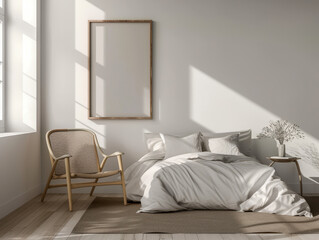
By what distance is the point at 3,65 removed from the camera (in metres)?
5.75

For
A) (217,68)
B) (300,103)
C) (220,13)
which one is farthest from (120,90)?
(300,103)

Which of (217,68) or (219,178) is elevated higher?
(217,68)

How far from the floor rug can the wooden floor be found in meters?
0.12

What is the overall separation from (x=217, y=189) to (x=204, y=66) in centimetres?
218

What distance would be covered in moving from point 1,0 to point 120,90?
2.01 meters

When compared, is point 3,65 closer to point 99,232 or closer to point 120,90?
point 120,90

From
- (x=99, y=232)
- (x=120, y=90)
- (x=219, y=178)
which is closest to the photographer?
(x=99, y=232)

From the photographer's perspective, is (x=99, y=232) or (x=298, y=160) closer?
(x=99, y=232)

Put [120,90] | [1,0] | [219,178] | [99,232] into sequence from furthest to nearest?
[120,90], [1,0], [219,178], [99,232]

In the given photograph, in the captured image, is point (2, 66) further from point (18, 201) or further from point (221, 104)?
point (221, 104)

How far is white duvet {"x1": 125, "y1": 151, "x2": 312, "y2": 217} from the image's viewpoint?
4.63 m

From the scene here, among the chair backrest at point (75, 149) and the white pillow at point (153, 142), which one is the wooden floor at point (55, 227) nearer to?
the chair backrest at point (75, 149)

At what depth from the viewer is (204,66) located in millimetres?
6371

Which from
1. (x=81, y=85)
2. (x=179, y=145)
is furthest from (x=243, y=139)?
(x=81, y=85)
